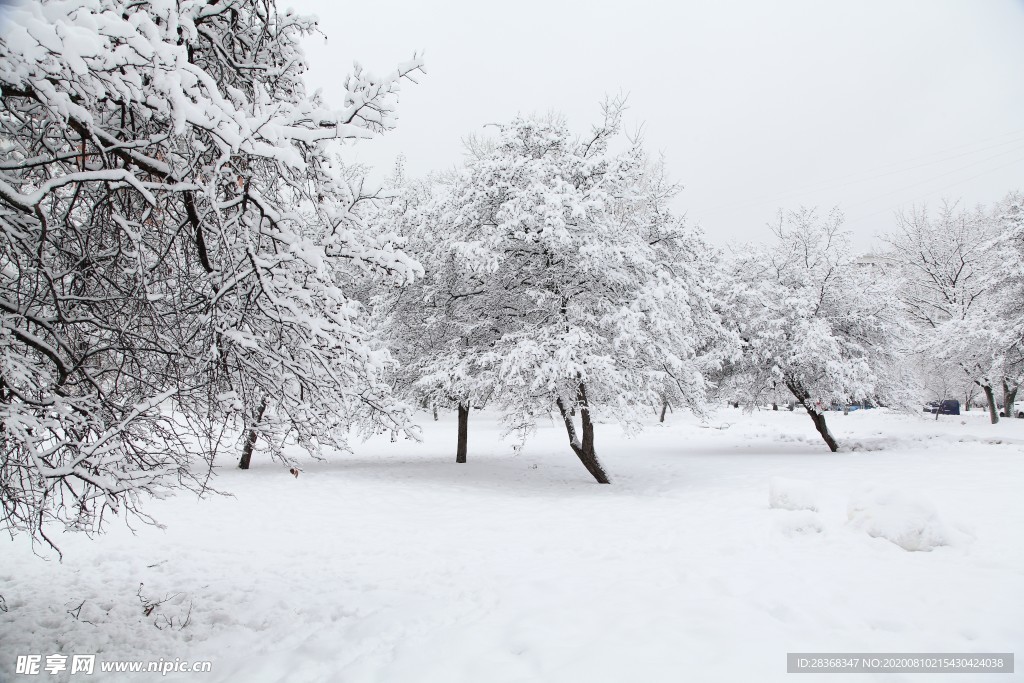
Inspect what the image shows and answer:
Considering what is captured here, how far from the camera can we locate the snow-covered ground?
351 centimetres

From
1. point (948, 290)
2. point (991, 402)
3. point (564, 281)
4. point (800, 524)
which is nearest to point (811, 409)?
point (564, 281)

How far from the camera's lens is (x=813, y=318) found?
15.2m

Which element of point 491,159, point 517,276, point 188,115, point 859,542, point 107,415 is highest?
point 491,159

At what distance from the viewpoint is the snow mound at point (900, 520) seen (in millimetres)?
5172

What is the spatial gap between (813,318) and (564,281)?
9.01 m

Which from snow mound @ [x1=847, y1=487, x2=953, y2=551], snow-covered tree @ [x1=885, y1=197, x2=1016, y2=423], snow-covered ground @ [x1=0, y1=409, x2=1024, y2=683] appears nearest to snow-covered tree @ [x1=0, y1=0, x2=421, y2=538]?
snow-covered ground @ [x1=0, y1=409, x2=1024, y2=683]

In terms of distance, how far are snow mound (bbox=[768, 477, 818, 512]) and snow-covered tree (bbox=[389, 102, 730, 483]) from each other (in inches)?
118

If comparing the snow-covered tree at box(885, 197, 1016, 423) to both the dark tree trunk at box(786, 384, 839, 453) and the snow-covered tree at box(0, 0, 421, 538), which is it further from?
the snow-covered tree at box(0, 0, 421, 538)

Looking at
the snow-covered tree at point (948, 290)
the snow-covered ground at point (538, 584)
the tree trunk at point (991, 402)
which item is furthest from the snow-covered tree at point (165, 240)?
the tree trunk at point (991, 402)

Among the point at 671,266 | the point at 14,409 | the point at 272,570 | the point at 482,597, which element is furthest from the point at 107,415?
the point at 671,266

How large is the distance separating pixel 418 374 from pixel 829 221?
13.6 metres

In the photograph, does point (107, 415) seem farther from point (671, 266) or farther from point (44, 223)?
point (671, 266)

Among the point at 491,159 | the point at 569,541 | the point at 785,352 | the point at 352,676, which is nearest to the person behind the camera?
the point at 352,676

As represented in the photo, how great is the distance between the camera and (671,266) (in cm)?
1159
